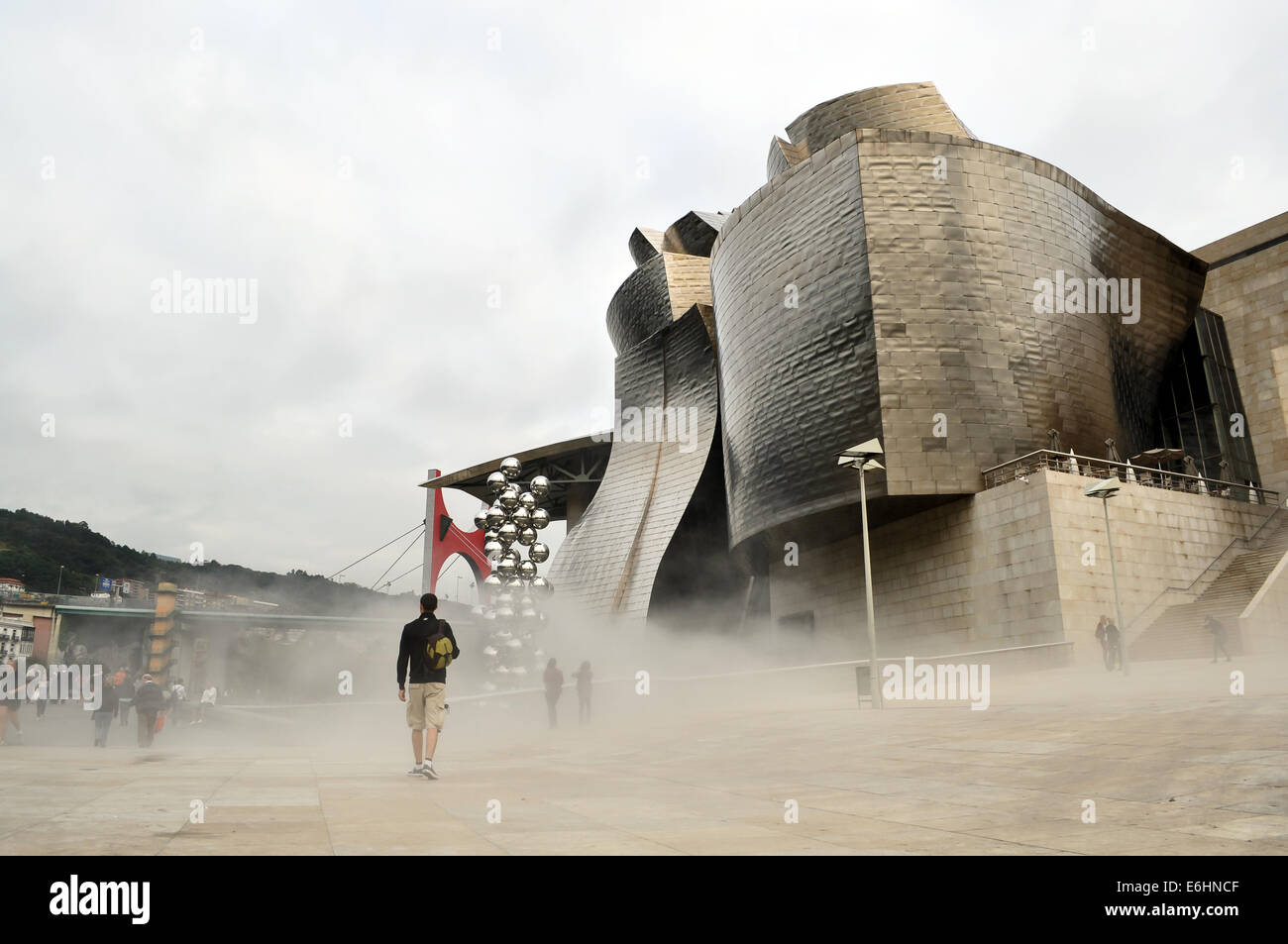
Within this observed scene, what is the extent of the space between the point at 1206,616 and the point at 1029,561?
150 inches

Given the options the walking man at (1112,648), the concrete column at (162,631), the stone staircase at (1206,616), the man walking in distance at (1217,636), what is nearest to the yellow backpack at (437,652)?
the man walking in distance at (1217,636)

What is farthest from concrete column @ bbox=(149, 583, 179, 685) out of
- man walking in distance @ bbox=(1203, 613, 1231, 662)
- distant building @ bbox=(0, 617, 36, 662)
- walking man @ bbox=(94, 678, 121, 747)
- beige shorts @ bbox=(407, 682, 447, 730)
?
distant building @ bbox=(0, 617, 36, 662)

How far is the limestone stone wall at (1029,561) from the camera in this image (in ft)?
65.7

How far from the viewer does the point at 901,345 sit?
2341 centimetres

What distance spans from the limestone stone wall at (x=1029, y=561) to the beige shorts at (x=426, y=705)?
17.1 meters

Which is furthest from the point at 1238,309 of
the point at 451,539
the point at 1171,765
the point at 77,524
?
the point at 77,524

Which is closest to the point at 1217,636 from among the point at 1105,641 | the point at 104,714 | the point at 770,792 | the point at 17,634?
the point at 1105,641

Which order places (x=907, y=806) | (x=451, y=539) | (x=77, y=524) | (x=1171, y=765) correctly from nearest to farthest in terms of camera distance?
(x=907, y=806) → (x=1171, y=765) → (x=451, y=539) → (x=77, y=524)

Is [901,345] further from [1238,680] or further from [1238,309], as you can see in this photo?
[1238,309]

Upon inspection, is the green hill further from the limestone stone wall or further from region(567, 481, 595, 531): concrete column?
the limestone stone wall

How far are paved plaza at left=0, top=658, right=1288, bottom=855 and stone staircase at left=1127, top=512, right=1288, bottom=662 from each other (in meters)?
8.64

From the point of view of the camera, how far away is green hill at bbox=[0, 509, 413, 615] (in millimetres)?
49375
